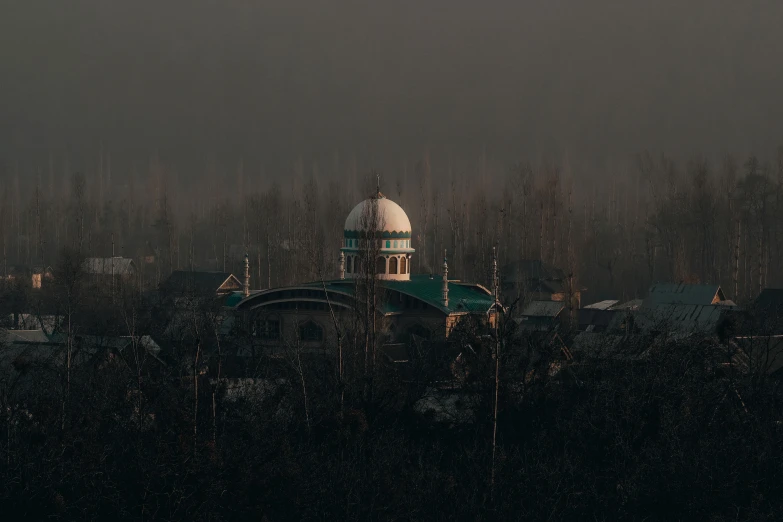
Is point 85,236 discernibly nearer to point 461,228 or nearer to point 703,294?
point 461,228

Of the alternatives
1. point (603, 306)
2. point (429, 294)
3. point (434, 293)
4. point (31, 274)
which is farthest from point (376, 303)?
point (31, 274)

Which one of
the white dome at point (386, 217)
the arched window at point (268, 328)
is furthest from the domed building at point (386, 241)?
the arched window at point (268, 328)

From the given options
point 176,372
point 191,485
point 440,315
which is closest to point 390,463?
point 191,485

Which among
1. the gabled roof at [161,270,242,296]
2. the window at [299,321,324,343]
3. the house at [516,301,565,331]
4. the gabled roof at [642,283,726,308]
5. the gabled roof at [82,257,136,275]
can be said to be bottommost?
the window at [299,321,324,343]

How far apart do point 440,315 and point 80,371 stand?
11.8m

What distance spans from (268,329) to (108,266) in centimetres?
2302

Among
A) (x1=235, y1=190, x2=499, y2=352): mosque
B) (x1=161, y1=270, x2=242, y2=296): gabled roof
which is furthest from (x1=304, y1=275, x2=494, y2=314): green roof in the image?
(x1=161, y1=270, x2=242, y2=296): gabled roof

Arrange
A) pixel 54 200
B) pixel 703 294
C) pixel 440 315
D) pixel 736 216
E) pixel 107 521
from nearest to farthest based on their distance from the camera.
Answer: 1. pixel 107 521
2. pixel 440 315
3. pixel 703 294
4. pixel 736 216
5. pixel 54 200

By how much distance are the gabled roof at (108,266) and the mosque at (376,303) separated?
17511mm

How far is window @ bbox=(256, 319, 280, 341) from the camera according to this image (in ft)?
109

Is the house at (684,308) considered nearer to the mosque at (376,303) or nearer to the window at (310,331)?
the mosque at (376,303)

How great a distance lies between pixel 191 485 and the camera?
16.3m

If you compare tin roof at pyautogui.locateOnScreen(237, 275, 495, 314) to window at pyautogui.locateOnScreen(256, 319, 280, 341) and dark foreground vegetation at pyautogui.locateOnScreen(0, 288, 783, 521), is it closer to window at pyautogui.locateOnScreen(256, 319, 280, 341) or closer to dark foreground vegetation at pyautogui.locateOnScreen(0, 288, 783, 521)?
window at pyautogui.locateOnScreen(256, 319, 280, 341)

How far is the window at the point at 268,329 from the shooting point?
3309cm
